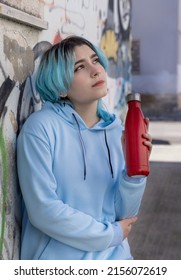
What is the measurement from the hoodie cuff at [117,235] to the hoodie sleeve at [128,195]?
85 mm

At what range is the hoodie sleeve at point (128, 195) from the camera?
2.29 metres

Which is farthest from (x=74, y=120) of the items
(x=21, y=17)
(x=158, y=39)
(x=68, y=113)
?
(x=158, y=39)

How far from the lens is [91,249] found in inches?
86.6

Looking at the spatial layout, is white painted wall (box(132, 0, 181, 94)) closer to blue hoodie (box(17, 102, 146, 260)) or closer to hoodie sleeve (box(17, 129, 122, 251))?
blue hoodie (box(17, 102, 146, 260))

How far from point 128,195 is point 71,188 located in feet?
0.85

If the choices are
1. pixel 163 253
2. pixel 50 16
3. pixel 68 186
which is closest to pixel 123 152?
pixel 68 186

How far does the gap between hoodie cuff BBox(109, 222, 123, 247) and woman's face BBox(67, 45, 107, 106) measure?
530mm

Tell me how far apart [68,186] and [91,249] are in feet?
0.86

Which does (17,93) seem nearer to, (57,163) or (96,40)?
(57,163)

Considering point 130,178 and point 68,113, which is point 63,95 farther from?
point 130,178

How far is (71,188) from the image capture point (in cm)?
221

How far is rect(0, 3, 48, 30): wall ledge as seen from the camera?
2.19 m

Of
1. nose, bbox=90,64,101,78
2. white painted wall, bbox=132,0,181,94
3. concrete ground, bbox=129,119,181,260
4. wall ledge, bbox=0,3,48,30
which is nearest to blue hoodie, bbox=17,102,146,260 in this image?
nose, bbox=90,64,101,78

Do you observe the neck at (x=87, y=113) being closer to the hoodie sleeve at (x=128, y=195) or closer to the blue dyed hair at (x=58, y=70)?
the blue dyed hair at (x=58, y=70)
